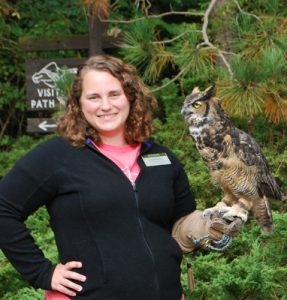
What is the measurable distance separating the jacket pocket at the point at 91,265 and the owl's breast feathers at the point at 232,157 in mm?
439

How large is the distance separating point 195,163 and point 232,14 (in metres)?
1.17

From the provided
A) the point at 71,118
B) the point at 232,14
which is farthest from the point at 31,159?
the point at 232,14

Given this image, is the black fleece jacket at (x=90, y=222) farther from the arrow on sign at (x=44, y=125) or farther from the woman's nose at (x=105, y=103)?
the arrow on sign at (x=44, y=125)

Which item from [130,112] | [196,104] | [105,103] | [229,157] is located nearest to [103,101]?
[105,103]

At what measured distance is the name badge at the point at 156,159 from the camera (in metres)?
2.04

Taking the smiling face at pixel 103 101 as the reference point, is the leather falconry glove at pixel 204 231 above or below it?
below

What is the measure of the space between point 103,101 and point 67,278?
0.55 metres

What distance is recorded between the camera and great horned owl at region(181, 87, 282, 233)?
1.89 metres

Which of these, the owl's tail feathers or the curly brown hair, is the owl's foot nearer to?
the owl's tail feathers

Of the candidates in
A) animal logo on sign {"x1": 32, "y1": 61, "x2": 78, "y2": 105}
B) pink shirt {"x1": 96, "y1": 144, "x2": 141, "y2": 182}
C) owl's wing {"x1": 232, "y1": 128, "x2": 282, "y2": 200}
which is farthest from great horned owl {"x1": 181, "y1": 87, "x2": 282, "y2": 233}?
animal logo on sign {"x1": 32, "y1": 61, "x2": 78, "y2": 105}

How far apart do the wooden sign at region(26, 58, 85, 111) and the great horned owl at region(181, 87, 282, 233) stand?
3.52 m

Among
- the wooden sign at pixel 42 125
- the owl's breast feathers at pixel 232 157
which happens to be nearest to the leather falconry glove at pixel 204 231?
the owl's breast feathers at pixel 232 157

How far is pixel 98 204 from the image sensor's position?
6.17 feet

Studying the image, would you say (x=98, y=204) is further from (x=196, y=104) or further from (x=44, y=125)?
(x=44, y=125)
